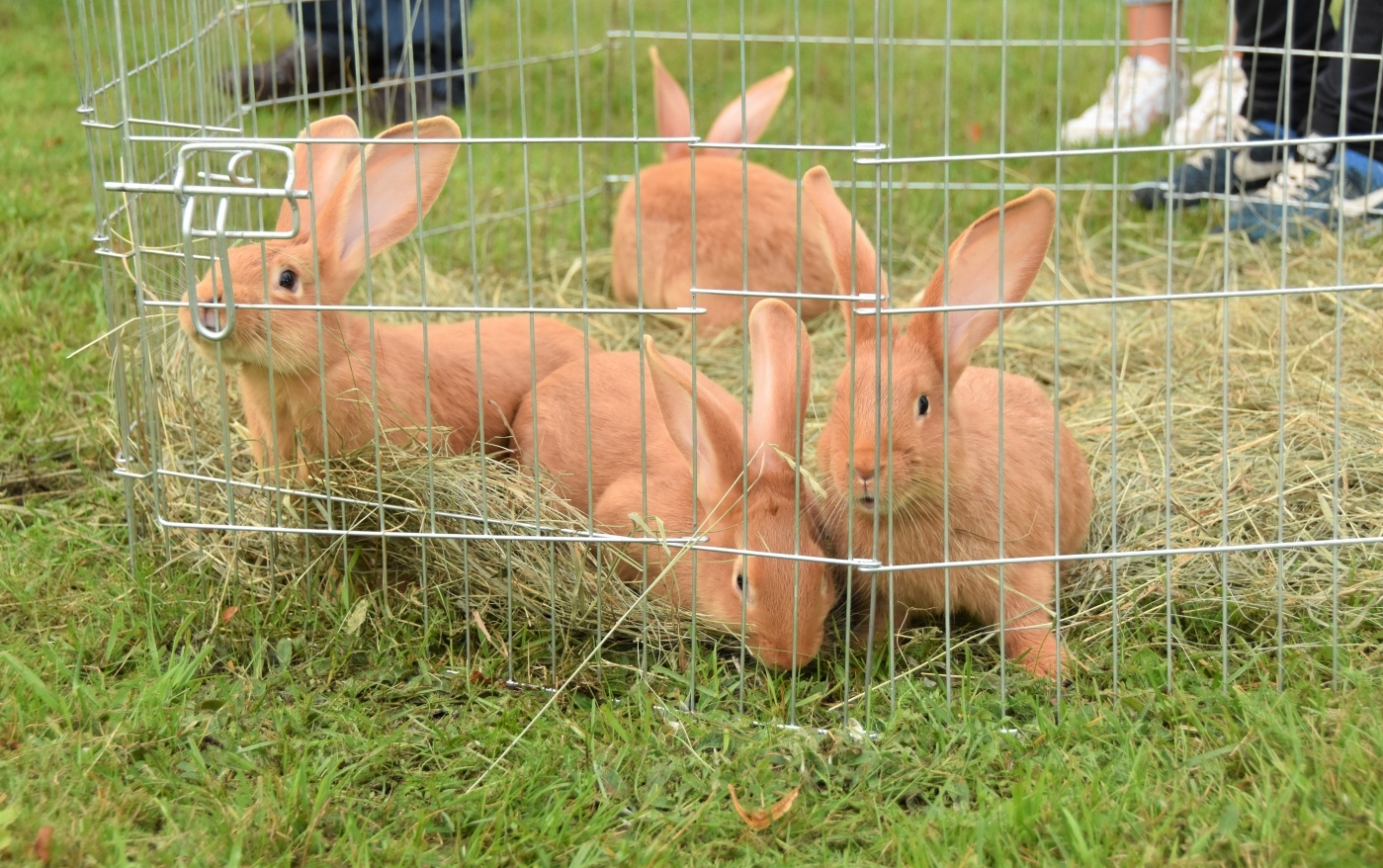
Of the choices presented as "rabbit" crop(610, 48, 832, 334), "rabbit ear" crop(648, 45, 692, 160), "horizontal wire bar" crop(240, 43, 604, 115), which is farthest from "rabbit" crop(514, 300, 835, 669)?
"rabbit ear" crop(648, 45, 692, 160)

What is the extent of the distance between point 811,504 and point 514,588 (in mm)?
650

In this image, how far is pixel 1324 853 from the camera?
1941 millimetres

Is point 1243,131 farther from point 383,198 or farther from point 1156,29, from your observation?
point 383,198

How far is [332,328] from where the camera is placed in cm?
Result: 295

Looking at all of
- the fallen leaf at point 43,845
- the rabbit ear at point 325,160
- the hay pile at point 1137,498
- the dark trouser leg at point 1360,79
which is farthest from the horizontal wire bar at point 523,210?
the fallen leaf at point 43,845

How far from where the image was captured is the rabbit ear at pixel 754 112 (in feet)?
15.6

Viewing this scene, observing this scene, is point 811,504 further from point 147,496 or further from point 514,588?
point 147,496

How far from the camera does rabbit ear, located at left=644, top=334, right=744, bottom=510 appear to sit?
2.64 metres

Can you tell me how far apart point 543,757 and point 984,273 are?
1243 mm

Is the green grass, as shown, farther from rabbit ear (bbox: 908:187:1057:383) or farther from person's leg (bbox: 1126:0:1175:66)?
person's leg (bbox: 1126:0:1175:66)

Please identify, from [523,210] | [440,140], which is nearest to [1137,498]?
[440,140]

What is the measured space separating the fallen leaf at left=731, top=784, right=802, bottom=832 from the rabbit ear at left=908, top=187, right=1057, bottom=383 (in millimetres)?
902

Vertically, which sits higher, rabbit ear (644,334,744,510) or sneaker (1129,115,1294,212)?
sneaker (1129,115,1294,212)

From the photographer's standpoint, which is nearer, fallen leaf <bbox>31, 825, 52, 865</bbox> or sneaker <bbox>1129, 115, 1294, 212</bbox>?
fallen leaf <bbox>31, 825, 52, 865</bbox>
